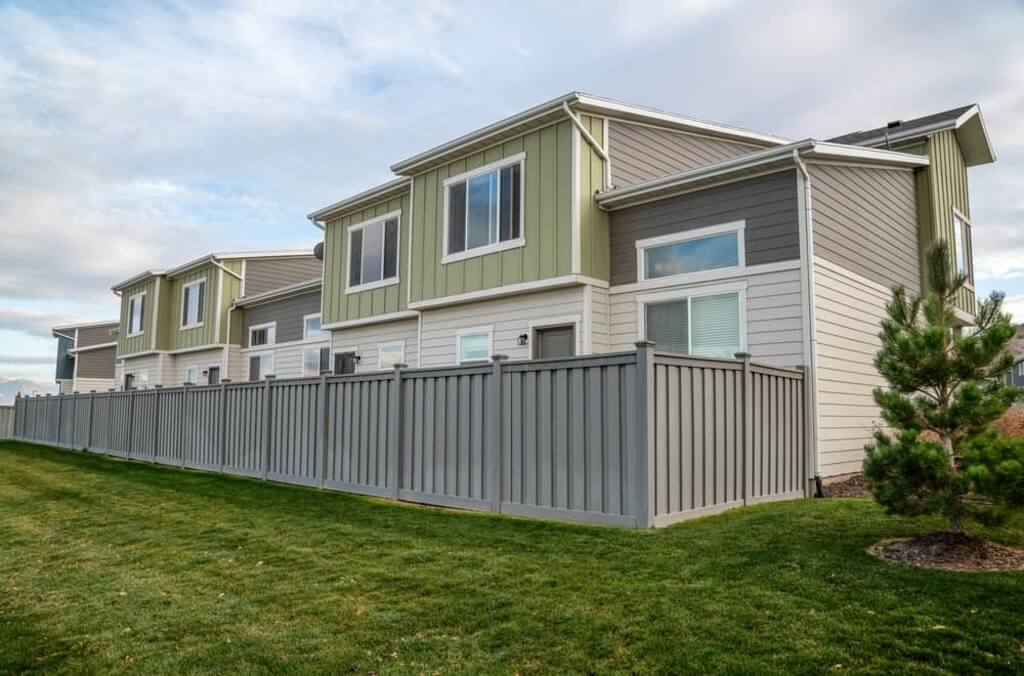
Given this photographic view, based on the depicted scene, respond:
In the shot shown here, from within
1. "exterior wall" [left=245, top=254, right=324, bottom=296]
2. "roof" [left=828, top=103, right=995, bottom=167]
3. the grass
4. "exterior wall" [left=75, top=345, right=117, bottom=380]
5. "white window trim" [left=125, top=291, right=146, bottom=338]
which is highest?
"roof" [left=828, top=103, right=995, bottom=167]

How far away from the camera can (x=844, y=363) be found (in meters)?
9.39

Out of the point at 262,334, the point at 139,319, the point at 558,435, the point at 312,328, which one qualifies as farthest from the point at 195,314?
the point at 558,435

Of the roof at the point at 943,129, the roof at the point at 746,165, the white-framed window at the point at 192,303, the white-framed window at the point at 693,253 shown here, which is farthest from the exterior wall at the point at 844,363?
the white-framed window at the point at 192,303

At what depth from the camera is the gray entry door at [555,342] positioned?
35.8 feet

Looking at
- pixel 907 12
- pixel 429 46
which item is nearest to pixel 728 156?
pixel 907 12

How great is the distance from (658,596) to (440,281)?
30.0 feet

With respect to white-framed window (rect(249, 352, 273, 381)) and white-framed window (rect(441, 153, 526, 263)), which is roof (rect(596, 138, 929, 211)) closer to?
white-framed window (rect(441, 153, 526, 263))

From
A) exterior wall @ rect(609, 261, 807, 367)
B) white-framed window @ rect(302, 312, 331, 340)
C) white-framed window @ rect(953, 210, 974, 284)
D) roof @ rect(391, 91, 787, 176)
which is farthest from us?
white-framed window @ rect(302, 312, 331, 340)

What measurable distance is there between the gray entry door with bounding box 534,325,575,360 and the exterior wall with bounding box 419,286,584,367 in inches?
6.5

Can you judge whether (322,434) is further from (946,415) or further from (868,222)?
(868,222)

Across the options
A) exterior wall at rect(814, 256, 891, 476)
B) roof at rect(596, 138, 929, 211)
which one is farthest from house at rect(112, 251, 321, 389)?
exterior wall at rect(814, 256, 891, 476)

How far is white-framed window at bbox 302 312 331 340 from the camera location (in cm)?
1900

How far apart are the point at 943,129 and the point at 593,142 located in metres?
6.56

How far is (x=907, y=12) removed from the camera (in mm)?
10672
